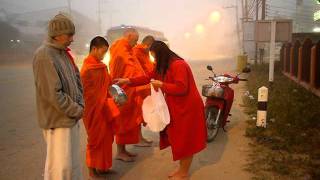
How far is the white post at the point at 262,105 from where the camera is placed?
7.27 m

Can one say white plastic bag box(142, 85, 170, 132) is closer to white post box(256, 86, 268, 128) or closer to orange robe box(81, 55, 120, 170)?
orange robe box(81, 55, 120, 170)

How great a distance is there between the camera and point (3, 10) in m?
58.2

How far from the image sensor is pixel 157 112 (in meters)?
4.86

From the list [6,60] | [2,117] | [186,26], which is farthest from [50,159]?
[186,26]

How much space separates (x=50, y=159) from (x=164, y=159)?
2721 millimetres

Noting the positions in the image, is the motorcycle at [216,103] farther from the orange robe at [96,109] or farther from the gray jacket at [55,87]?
the gray jacket at [55,87]

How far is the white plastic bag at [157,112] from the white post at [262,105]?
2.94 meters

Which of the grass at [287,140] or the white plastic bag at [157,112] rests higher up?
the white plastic bag at [157,112]

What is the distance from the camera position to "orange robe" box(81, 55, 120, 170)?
16.2 ft

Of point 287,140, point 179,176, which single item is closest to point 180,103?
point 179,176

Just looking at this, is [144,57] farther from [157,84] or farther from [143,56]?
[157,84]

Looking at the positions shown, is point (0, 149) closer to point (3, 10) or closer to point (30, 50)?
point (30, 50)

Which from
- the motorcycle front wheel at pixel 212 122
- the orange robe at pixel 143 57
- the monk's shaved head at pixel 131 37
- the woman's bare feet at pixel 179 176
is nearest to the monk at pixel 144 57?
the orange robe at pixel 143 57

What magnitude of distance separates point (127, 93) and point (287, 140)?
276 centimetres
